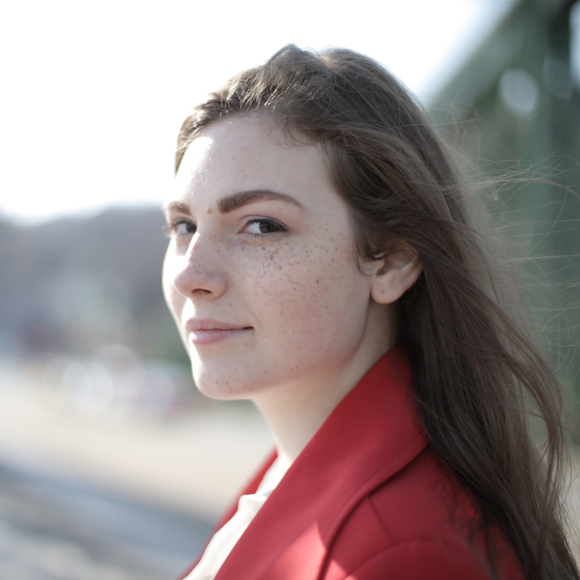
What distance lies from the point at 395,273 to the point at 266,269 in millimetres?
352

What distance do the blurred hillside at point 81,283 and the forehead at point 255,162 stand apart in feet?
52.8

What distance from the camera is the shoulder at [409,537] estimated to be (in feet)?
3.07

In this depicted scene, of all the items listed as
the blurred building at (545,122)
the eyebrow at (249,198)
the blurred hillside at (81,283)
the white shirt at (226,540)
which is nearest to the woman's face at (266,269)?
the eyebrow at (249,198)

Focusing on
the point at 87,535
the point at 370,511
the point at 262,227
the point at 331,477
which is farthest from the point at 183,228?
the point at 87,535

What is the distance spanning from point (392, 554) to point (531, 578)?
0.39 meters

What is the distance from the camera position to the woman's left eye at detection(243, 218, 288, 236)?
136 cm

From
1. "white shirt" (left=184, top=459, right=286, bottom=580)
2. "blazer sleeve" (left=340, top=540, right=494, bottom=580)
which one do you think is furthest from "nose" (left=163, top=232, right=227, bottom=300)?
"blazer sleeve" (left=340, top=540, right=494, bottom=580)

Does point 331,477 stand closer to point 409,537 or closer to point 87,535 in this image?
point 409,537

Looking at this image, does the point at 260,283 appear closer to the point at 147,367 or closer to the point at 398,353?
the point at 398,353

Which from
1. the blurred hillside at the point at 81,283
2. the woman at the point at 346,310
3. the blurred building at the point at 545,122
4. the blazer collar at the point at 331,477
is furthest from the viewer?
the blurred hillside at the point at 81,283

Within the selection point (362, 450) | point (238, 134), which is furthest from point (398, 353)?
point (238, 134)

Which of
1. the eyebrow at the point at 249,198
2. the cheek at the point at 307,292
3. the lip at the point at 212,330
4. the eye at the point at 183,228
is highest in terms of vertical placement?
the eye at the point at 183,228

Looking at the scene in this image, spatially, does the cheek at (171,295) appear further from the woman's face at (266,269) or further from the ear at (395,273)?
the ear at (395,273)

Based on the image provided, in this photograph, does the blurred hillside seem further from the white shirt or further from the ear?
the ear
